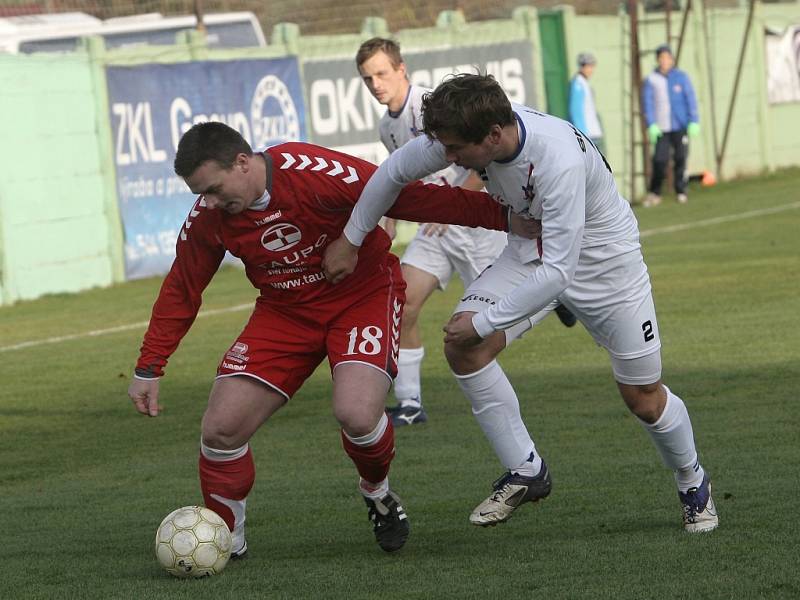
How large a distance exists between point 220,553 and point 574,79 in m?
17.9

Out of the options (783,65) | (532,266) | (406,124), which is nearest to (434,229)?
(406,124)

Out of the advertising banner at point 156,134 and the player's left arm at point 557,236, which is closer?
the player's left arm at point 557,236

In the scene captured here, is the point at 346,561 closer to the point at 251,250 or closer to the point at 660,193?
the point at 251,250

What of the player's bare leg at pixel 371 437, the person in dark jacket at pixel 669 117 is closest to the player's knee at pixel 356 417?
the player's bare leg at pixel 371 437

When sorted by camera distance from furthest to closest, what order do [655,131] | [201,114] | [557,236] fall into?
1. [655,131]
2. [201,114]
3. [557,236]

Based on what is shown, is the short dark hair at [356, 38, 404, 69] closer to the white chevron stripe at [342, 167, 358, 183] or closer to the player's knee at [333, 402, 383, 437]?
the white chevron stripe at [342, 167, 358, 183]

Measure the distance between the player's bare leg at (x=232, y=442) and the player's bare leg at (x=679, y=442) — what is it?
56.2 inches

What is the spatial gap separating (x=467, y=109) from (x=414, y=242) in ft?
14.8

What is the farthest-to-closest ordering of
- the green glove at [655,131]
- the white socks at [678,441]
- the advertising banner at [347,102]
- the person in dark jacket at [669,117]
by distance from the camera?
the green glove at [655,131] → the person in dark jacket at [669,117] → the advertising banner at [347,102] → the white socks at [678,441]

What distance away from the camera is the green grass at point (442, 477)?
555 centimetres

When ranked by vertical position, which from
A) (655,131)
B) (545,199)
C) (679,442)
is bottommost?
(655,131)

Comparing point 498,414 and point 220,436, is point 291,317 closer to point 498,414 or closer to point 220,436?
point 220,436

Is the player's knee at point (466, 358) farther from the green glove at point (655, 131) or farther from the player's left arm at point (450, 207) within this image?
the green glove at point (655, 131)

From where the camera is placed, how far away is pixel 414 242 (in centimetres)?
990
